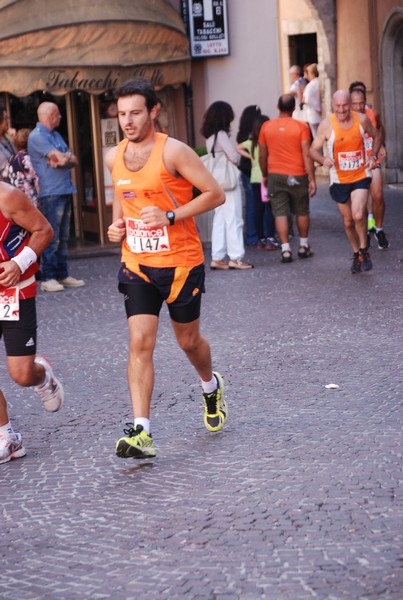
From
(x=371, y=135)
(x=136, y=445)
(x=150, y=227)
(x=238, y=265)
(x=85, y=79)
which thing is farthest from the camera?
(x=85, y=79)

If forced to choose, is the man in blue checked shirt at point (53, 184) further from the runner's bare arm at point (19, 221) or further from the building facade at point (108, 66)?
the runner's bare arm at point (19, 221)

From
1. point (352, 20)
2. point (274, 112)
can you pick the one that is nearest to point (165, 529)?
point (274, 112)

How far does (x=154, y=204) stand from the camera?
6.32 meters

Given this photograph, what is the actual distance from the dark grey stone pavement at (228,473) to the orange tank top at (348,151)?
8.08 feet

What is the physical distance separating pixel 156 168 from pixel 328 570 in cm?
244

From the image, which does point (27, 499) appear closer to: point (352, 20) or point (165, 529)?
point (165, 529)

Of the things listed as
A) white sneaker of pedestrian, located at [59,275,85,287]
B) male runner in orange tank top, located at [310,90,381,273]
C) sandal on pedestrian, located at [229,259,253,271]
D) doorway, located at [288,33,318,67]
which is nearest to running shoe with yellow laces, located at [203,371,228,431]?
male runner in orange tank top, located at [310,90,381,273]

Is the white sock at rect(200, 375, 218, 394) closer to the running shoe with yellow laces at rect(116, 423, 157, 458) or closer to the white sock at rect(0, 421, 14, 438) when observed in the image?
the running shoe with yellow laces at rect(116, 423, 157, 458)

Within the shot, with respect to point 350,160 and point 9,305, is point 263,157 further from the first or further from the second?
point 9,305

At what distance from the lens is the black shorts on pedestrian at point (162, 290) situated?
20.8ft

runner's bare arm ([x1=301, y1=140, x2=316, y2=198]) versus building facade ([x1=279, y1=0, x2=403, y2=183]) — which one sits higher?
building facade ([x1=279, y1=0, x2=403, y2=183])

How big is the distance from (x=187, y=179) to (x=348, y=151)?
6699 mm

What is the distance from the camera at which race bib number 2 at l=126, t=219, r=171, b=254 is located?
20.7ft

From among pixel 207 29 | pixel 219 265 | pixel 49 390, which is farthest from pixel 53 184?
pixel 49 390
